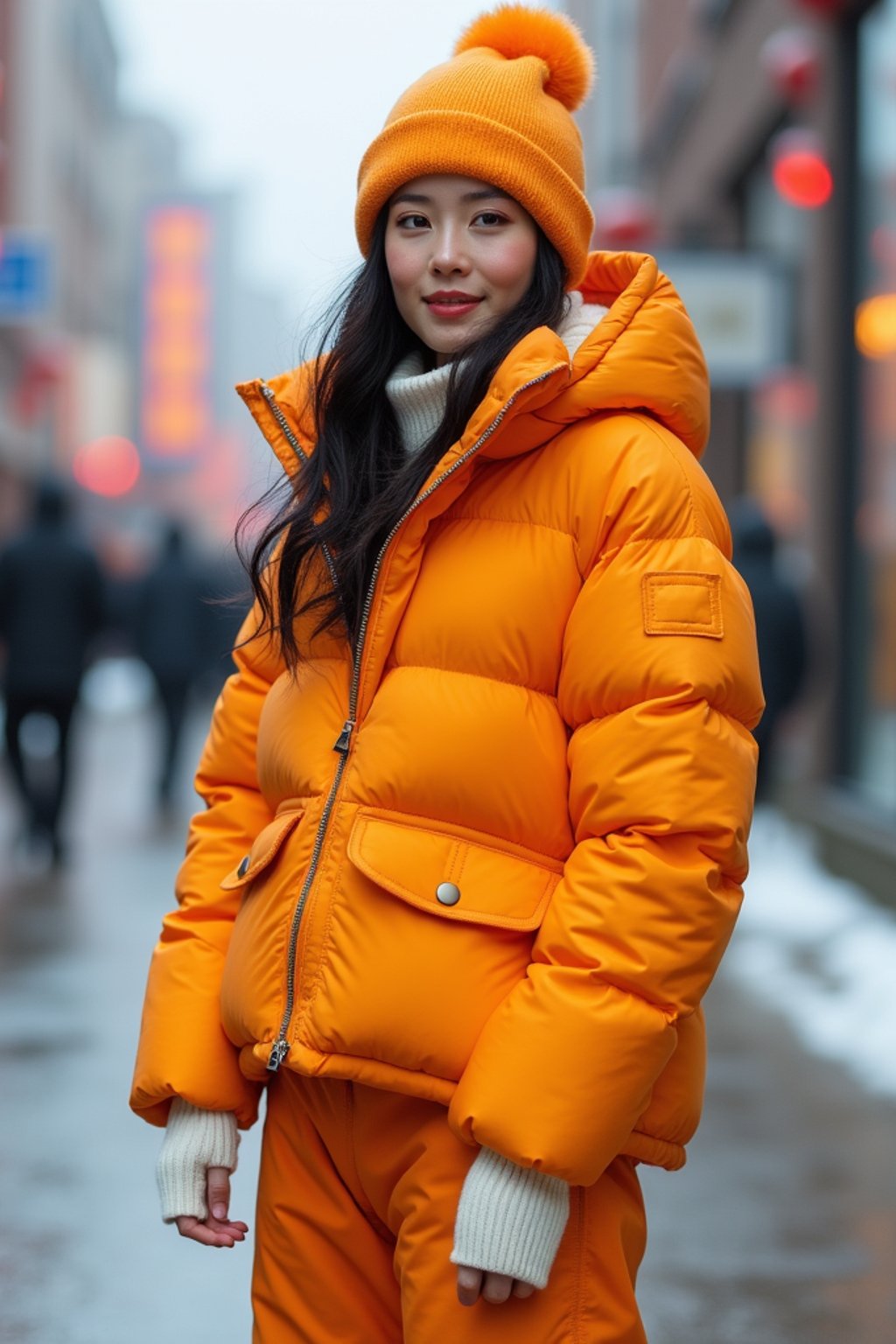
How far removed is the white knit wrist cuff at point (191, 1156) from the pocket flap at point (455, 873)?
460mm

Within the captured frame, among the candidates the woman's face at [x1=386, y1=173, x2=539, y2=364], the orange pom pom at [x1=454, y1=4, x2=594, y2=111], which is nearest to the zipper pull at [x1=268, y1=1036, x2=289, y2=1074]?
the woman's face at [x1=386, y1=173, x2=539, y2=364]

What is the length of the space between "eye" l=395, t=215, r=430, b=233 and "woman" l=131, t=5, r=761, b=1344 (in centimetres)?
1

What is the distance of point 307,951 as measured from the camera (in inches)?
85.1

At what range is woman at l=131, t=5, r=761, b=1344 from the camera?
2014 mm

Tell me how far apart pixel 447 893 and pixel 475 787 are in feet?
0.41

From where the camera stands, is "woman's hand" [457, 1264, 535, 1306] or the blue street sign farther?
the blue street sign

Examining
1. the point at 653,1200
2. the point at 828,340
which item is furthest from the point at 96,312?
the point at 653,1200

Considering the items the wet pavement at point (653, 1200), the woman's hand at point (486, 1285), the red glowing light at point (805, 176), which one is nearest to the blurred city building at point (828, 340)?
the red glowing light at point (805, 176)

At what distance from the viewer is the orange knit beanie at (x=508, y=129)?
2295 mm

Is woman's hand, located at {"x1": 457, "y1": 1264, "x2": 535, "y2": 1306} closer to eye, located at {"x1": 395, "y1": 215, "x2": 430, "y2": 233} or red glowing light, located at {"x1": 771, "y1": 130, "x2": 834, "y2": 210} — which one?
eye, located at {"x1": 395, "y1": 215, "x2": 430, "y2": 233}

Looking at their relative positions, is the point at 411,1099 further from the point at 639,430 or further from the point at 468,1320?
the point at 639,430

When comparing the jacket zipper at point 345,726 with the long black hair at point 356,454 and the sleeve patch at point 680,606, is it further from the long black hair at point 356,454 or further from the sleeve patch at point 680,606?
the sleeve patch at point 680,606

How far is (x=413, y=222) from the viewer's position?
7.74 ft

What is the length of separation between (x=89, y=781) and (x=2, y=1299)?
10.7 meters
